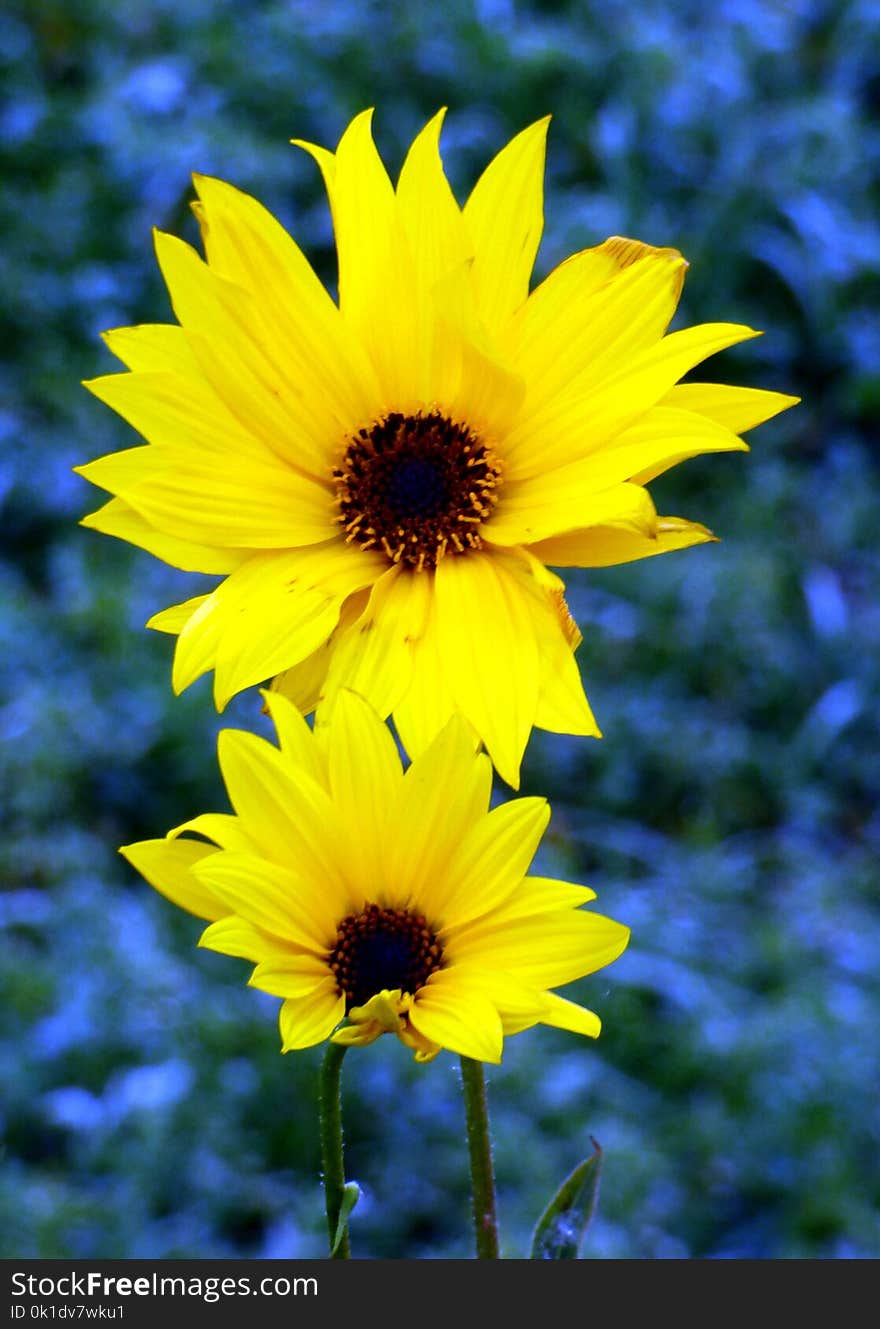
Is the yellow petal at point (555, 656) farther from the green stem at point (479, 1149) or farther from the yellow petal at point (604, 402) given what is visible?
the green stem at point (479, 1149)

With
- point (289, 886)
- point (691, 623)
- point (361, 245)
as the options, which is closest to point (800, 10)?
point (691, 623)

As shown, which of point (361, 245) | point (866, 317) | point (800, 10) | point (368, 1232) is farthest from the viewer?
point (800, 10)

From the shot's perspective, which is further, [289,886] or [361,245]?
[361,245]

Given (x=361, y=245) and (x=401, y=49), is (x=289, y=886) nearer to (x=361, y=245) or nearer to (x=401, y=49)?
(x=361, y=245)

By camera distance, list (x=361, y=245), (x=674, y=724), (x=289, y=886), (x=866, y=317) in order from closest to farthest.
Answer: (x=289, y=886) < (x=361, y=245) < (x=674, y=724) < (x=866, y=317)

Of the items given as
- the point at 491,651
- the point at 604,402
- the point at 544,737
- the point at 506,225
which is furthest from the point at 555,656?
the point at 544,737

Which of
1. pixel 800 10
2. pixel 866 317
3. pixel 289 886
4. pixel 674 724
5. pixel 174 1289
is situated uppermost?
pixel 800 10

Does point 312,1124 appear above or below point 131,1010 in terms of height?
below
